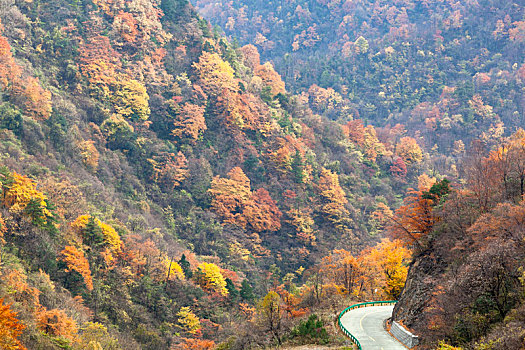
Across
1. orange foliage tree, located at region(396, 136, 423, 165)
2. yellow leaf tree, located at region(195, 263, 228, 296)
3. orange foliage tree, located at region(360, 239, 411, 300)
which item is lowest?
orange foliage tree, located at region(396, 136, 423, 165)

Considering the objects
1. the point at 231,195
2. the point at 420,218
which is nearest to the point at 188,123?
the point at 231,195

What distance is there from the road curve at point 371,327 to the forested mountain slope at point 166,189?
252 cm

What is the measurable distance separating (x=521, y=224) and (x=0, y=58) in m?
67.2

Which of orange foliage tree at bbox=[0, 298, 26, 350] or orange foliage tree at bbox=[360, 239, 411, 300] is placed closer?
orange foliage tree at bbox=[0, 298, 26, 350]

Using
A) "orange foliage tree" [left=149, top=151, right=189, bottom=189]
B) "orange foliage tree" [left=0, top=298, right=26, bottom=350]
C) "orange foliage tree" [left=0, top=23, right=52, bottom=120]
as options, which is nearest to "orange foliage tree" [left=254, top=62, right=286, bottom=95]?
"orange foliage tree" [left=149, top=151, right=189, bottom=189]

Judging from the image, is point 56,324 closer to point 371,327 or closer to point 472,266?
point 371,327

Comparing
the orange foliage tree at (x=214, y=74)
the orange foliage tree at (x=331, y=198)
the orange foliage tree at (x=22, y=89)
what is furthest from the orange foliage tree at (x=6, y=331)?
the orange foliage tree at (x=214, y=74)

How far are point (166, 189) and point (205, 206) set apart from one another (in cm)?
663

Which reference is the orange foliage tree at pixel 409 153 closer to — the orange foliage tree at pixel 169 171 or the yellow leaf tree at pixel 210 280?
the orange foliage tree at pixel 169 171

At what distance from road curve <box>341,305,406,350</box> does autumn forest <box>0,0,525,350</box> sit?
135 centimetres

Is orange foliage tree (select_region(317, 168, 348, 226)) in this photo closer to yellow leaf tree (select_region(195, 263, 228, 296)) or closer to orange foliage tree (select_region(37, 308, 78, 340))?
yellow leaf tree (select_region(195, 263, 228, 296))

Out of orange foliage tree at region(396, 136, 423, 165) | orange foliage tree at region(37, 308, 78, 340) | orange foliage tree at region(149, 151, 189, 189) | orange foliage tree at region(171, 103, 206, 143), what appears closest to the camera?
orange foliage tree at region(37, 308, 78, 340)

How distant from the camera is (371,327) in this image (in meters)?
34.9

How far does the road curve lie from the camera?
29.4m
